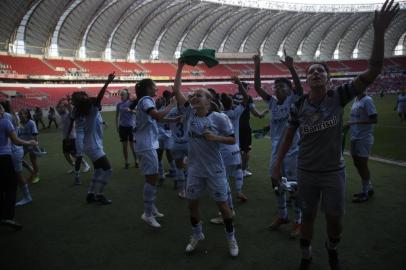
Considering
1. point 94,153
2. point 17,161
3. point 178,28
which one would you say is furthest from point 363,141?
point 178,28

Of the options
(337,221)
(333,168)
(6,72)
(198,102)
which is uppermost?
(6,72)

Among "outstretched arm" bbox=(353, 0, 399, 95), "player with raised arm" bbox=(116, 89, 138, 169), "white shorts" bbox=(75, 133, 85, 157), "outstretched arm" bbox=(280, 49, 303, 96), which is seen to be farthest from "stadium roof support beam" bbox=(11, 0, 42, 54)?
"outstretched arm" bbox=(353, 0, 399, 95)

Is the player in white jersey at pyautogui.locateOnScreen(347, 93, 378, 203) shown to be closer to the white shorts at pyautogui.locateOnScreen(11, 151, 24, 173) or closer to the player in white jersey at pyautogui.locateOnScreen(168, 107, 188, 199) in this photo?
the player in white jersey at pyautogui.locateOnScreen(168, 107, 188, 199)

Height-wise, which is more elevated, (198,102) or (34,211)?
(198,102)

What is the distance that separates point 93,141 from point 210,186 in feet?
10.8

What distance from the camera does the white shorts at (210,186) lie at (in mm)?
3799

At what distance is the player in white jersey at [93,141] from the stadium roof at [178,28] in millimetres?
34027

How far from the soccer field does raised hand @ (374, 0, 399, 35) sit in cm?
269

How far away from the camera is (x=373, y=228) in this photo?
15.0 ft

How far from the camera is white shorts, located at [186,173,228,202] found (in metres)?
3.80

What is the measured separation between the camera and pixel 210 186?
151 inches

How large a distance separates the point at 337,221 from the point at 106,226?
3673 mm

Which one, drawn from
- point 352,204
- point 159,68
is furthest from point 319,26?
point 352,204

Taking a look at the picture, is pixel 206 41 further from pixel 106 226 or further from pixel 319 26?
pixel 106 226
